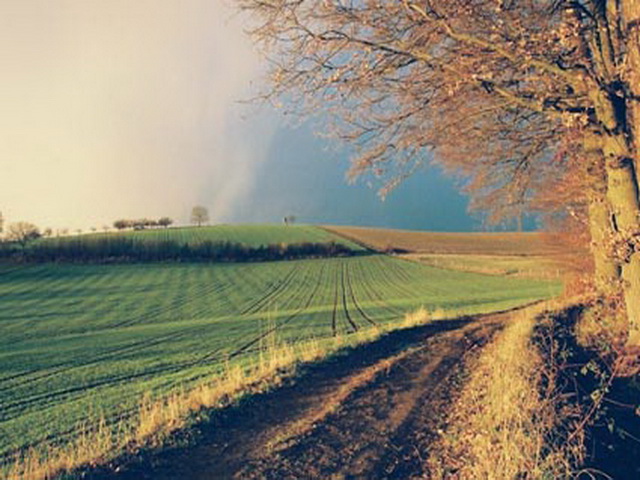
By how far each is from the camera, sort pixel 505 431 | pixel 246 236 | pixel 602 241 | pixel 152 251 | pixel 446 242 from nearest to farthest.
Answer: pixel 505 431, pixel 602 241, pixel 152 251, pixel 246 236, pixel 446 242

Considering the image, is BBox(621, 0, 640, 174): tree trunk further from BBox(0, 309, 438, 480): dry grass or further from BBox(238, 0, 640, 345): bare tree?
BBox(0, 309, 438, 480): dry grass

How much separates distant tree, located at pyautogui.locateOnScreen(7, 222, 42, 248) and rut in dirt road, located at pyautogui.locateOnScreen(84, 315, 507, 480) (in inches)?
2695

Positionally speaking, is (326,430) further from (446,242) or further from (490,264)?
(446,242)

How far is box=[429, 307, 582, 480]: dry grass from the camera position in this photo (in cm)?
463

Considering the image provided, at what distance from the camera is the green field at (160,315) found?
566 inches

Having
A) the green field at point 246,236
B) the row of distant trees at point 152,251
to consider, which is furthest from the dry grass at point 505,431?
the green field at point 246,236

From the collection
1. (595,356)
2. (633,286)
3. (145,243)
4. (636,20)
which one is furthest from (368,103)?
(145,243)

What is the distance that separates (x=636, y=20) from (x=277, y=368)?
7670mm

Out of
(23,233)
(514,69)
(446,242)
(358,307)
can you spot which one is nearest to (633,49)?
(514,69)

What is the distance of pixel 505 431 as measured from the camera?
5.14 meters

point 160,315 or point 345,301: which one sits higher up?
point 345,301

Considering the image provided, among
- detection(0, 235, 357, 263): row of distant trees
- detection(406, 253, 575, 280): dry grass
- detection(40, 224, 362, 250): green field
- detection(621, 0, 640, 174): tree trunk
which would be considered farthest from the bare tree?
detection(40, 224, 362, 250): green field

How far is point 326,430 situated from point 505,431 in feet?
6.39

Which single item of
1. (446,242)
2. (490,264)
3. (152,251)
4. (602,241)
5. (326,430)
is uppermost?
(602,241)
